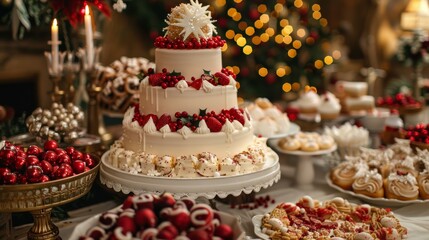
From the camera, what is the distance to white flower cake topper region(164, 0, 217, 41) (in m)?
2.47

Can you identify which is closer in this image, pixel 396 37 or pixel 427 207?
pixel 427 207

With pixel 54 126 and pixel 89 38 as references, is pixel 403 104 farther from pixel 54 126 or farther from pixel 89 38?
pixel 54 126

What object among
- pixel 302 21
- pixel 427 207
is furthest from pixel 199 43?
pixel 302 21

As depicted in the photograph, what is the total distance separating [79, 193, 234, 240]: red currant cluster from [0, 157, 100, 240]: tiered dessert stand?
1.09ft

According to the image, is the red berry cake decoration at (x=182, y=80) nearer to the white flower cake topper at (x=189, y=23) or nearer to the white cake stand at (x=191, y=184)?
the white flower cake topper at (x=189, y=23)

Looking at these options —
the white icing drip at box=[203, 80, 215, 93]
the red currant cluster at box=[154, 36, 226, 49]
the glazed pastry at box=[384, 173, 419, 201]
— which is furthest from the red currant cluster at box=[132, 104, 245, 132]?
the glazed pastry at box=[384, 173, 419, 201]

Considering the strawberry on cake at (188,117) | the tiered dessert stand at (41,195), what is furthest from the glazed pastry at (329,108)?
the tiered dessert stand at (41,195)

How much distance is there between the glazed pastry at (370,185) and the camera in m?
2.80

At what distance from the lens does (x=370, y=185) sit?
2805 mm

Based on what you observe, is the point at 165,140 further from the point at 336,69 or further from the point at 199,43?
the point at 336,69

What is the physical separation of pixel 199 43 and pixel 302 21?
3.90 meters

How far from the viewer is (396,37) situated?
768cm

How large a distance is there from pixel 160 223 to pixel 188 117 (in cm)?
86

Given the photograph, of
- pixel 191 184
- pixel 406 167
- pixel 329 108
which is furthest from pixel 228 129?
pixel 329 108
